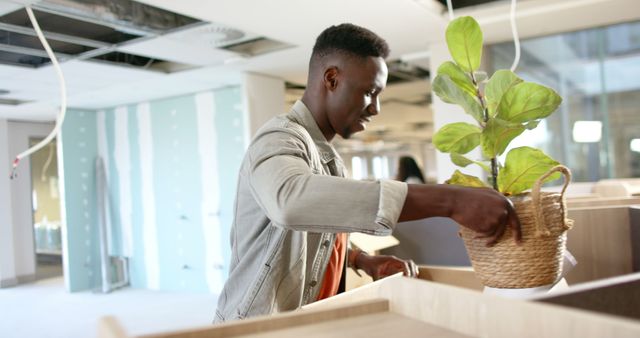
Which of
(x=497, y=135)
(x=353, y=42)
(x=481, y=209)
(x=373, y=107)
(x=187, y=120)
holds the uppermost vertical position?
(x=187, y=120)

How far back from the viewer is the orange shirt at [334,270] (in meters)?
1.30

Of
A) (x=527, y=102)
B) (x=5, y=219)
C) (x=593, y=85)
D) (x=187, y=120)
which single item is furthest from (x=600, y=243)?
(x=5, y=219)

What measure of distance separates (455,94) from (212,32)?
3.20 m

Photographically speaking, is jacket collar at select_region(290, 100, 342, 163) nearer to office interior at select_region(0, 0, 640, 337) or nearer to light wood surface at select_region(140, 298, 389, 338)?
light wood surface at select_region(140, 298, 389, 338)

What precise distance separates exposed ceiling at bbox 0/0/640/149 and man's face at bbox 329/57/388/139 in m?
2.12

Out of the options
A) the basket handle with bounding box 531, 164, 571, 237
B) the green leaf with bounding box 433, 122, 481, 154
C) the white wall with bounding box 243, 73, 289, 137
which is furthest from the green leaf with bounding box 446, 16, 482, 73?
the white wall with bounding box 243, 73, 289, 137

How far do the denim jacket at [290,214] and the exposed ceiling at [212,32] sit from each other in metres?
2.31

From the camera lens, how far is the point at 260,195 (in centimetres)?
87

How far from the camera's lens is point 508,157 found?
101cm

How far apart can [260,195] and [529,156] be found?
0.51 metres

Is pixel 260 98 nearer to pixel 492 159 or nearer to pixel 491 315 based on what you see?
pixel 492 159

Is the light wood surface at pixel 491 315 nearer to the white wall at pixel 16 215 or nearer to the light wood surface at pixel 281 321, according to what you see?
the light wood surface at pixel 281 321

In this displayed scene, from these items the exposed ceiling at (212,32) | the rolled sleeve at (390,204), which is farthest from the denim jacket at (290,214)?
the exposed ceiling at (212,32)

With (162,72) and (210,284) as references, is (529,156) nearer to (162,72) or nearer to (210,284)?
(162,72)
